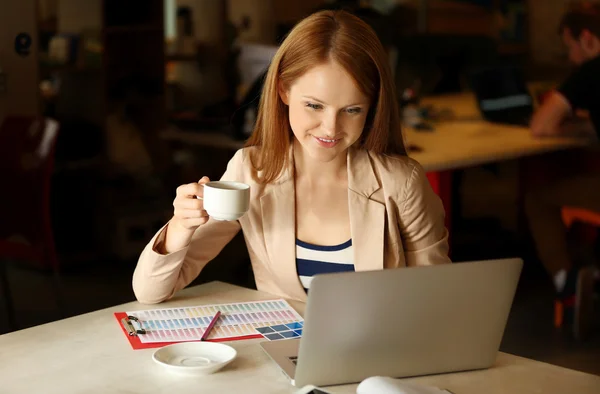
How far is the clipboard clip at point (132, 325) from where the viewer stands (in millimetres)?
1736

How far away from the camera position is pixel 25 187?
348 cm

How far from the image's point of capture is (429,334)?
1.52 meters

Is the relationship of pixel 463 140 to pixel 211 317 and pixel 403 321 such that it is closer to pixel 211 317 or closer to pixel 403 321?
pixel 211 317

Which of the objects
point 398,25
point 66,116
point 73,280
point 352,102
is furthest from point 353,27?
point 398,25

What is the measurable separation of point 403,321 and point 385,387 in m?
0.15

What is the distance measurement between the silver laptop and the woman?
470 millimetres

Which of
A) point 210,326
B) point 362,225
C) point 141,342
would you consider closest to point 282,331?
point 210,326

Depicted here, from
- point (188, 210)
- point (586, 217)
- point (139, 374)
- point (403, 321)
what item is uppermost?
point (188, 210)

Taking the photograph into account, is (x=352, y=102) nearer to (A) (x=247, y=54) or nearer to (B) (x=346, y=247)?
(B) (x=346, y=247)

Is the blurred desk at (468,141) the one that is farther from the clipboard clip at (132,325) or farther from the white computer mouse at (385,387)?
the white computer mouse at (385,387)

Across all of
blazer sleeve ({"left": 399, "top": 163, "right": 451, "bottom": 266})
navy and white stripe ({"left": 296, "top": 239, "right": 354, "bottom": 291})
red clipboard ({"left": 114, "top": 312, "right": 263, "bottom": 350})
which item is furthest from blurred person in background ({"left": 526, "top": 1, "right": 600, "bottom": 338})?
red clipboard ({"left": 114, "top": 312, "right": 263, "bottom": 350})

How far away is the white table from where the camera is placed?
1.50m

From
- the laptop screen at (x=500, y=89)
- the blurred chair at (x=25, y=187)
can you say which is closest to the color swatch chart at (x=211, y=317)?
the blurred chair at (x=25, y=187)

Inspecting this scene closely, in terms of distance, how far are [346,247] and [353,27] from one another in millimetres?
484
